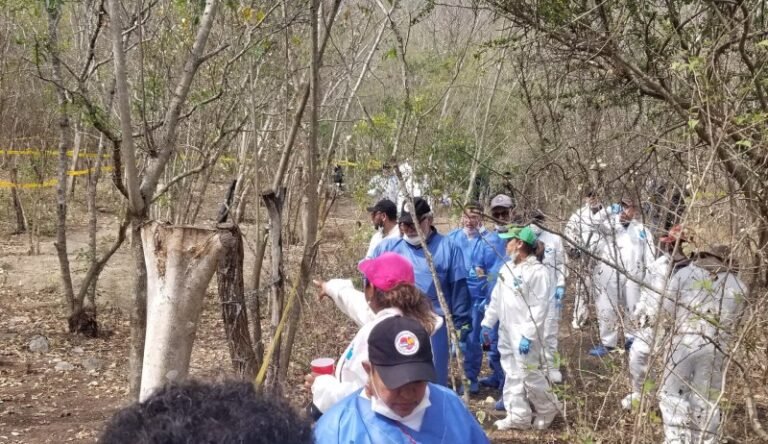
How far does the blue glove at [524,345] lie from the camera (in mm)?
5789

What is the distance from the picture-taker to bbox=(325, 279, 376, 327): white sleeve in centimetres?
391

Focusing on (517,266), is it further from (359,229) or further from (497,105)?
(497,105)

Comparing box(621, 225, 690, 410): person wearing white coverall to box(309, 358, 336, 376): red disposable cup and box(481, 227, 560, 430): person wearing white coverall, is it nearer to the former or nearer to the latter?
box(481, 227, 560, 430): person wearing white coverall

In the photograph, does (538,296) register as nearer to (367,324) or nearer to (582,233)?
(582,233)

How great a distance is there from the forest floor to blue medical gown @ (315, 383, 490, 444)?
163 cm

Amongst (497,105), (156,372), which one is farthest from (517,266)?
(497,105)

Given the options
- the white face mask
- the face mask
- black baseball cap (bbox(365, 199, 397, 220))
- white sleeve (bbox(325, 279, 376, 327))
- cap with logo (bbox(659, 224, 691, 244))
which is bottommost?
the white face mask

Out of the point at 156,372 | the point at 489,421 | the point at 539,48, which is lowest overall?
the point at 489,421

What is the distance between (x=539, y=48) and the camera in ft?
15.5

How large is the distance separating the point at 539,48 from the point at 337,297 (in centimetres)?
210

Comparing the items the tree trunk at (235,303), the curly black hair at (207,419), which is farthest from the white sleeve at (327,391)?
the curly black hair at (207,419)

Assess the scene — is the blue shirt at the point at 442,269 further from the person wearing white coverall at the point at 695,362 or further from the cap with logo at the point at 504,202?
the person wearing white coverall at the point at 695,362

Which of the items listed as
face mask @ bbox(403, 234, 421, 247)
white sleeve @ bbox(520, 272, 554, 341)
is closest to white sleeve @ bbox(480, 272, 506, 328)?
white sleeve @ bbox(520, 272, 554, 341)

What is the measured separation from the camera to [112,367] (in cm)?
803
